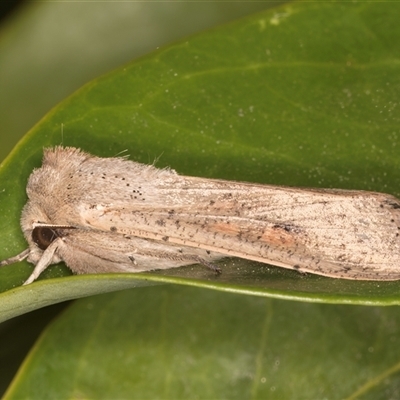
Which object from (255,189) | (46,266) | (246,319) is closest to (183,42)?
(255,189)

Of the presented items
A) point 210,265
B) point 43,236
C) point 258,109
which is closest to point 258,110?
point 258,109

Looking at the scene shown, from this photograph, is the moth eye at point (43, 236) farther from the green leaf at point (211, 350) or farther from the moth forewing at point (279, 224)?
the green leaf at point (211, 350)

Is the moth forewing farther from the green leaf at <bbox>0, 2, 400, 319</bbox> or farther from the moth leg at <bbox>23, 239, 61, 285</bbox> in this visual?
the moth leg at <bbox>23, 239, 61, 285</bbox>

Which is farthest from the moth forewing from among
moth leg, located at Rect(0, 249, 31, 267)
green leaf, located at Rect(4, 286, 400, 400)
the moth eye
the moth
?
green leaf, located at Rect(4, 286, 400, 400)

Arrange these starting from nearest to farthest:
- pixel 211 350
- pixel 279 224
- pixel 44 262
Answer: pixel 44 262 < pixel 279 224 < pixel 211 350

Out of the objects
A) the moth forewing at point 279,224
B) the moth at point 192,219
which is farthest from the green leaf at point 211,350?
the moth forewing at point 279,224

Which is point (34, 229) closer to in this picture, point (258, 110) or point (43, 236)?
point (43, 236)
